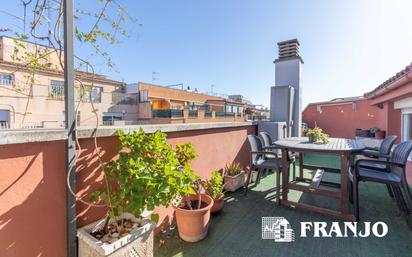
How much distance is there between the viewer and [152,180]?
4.52 feet

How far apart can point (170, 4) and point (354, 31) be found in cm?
480

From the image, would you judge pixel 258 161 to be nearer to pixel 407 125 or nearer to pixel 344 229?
pixel 344 229

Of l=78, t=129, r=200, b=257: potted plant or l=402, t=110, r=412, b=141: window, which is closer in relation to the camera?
l=78, t=129, r=200, b=257: potted plant

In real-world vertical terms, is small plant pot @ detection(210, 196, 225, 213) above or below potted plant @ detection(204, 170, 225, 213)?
below

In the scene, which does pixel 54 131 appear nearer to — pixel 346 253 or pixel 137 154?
pixel 137 154

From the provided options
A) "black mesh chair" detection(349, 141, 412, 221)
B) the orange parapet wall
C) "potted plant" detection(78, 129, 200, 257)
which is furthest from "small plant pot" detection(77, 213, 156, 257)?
"black mesh chair" detection(349, 141, 412, 221)

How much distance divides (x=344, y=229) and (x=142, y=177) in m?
2.54

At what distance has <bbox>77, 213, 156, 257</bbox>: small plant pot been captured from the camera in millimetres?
1268

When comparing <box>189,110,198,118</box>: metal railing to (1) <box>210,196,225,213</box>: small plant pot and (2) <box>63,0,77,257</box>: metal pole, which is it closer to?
(1) <box>210,196,225,213</box>: small plant pot

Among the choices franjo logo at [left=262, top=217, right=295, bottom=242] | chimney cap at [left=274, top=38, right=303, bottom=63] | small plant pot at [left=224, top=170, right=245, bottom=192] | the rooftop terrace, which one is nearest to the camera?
the rooftop terrace

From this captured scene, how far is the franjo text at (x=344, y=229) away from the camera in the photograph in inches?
87.4

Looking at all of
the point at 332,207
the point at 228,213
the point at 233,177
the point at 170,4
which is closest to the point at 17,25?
the point at 170,4

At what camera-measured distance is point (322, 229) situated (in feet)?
7.58

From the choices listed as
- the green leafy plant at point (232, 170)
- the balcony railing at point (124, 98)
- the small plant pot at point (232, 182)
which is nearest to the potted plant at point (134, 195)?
the small plant pot at point (232, 182)
